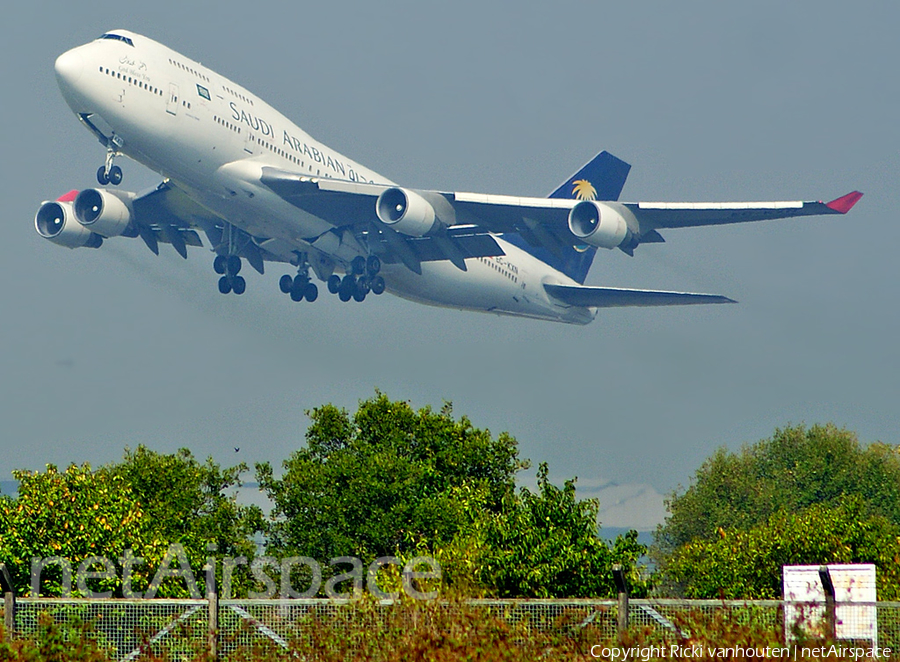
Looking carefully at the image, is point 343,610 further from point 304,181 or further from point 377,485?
point 377,485

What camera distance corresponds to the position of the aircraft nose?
37.6 meters

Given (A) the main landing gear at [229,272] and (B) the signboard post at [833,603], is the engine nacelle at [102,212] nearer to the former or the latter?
(A) the main landing gear at [229,272]

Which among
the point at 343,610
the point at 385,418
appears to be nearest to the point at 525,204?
the point at 385,418

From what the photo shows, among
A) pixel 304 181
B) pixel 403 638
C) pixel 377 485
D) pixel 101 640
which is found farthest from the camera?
pixel 377 485

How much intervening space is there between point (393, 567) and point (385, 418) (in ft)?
111

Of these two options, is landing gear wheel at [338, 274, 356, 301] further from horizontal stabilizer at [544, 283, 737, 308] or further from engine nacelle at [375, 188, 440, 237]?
horizontal stabilizer at [544, 283, 737, 308]

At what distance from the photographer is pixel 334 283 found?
48.5 metres

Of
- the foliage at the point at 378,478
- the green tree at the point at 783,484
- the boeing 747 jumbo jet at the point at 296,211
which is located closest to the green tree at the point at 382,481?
the foliage at the point at 378,478

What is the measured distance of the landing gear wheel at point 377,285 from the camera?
4747cm

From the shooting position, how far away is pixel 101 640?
12945mm

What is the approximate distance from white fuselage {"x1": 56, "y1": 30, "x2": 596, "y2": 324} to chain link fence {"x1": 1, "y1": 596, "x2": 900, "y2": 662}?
26645mm

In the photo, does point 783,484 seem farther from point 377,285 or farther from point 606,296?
point 377,285

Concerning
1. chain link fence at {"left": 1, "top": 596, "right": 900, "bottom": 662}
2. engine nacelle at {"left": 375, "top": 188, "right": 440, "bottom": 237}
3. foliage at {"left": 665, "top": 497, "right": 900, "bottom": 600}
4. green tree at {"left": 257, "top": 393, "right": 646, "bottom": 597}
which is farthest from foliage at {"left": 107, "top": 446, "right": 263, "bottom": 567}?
chain link fence at {"left": 1, "top": 596, "right": 900, "bottom": 662}

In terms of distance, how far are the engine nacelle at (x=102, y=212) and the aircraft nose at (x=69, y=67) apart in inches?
368
